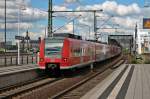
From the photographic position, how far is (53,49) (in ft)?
96.6

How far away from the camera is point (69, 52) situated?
29.5m

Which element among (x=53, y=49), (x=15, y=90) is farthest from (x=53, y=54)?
(x=15, y=90)

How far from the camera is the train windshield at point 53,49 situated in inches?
1156

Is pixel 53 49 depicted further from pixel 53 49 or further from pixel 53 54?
pixel 53 54

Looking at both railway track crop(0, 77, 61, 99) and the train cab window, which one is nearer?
railway track crop(0, 77, 61, 99)

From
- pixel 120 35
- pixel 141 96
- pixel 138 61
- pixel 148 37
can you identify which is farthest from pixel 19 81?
pixel 120 35

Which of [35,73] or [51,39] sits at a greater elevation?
[51,39]

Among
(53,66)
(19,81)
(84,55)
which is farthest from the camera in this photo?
(84,55)

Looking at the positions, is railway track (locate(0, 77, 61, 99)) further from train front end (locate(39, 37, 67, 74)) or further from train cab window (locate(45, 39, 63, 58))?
train cab window (locate(45, 39, 63, 58))

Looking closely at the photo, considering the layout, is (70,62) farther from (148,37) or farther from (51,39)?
(148,37)

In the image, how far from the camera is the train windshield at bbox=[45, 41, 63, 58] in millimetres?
29359

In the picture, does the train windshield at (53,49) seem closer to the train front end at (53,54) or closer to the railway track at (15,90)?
the train front end at (53,54)

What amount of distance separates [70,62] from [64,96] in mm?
11429

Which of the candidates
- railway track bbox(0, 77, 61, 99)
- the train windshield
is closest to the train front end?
the train windshield
